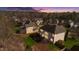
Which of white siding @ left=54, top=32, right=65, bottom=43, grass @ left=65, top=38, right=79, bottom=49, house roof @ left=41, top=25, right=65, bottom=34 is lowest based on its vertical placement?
grass @ left=65, top=38, right=79, bottom=49

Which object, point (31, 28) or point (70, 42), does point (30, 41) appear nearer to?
point (31, 28)

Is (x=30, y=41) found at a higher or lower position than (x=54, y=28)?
lower

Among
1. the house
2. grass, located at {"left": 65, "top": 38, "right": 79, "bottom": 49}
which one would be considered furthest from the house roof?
grass, located at {"left": 65, "top": 38, "right": 79, "bottom": 49}

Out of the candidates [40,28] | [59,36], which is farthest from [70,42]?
[40,28]

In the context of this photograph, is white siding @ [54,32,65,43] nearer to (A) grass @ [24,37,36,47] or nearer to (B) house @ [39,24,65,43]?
(B) house @ [39,24,65,43]

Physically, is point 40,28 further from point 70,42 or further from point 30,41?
point 70,42

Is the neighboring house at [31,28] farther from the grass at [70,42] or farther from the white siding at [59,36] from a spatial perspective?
the grass at [70,42]
